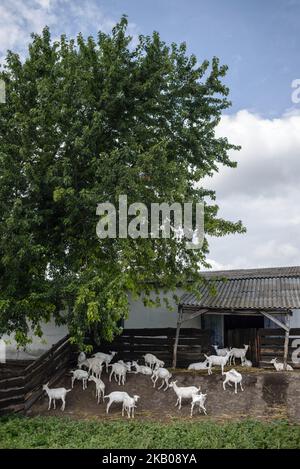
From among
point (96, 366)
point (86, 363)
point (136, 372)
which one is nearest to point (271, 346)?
point (136, 372)

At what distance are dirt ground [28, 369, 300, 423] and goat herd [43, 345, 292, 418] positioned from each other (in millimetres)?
289

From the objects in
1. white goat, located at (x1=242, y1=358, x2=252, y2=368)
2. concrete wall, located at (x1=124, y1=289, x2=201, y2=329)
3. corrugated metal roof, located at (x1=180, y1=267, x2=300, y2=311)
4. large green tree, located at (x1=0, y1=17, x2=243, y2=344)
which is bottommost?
white goat, located at (x1=242, y1=358, x2=252, y2=368)

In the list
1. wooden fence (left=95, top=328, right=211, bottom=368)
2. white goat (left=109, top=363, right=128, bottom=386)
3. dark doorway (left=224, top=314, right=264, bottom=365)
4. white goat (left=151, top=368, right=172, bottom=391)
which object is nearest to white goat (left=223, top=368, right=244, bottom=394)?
white goat (left=151, top=368, right=172, bottom=391)

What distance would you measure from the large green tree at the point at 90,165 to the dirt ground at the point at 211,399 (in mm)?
2634

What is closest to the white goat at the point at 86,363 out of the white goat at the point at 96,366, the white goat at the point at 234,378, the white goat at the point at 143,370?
the white goat at the point at 96,366

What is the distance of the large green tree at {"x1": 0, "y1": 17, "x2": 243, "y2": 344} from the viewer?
581 inches

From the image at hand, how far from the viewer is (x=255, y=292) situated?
21828mm

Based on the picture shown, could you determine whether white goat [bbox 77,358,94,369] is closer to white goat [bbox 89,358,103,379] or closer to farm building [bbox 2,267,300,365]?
white goat [bbox 89,358,103,379]

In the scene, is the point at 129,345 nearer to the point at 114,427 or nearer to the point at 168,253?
the point at 168,253

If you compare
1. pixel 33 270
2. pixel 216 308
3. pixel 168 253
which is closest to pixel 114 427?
pixel 33 270

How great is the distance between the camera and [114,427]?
12281 mm

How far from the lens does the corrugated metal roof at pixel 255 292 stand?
19.8m

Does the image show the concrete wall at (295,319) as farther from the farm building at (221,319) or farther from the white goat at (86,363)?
the white goat at (86,363)

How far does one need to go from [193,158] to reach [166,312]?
9269mm
